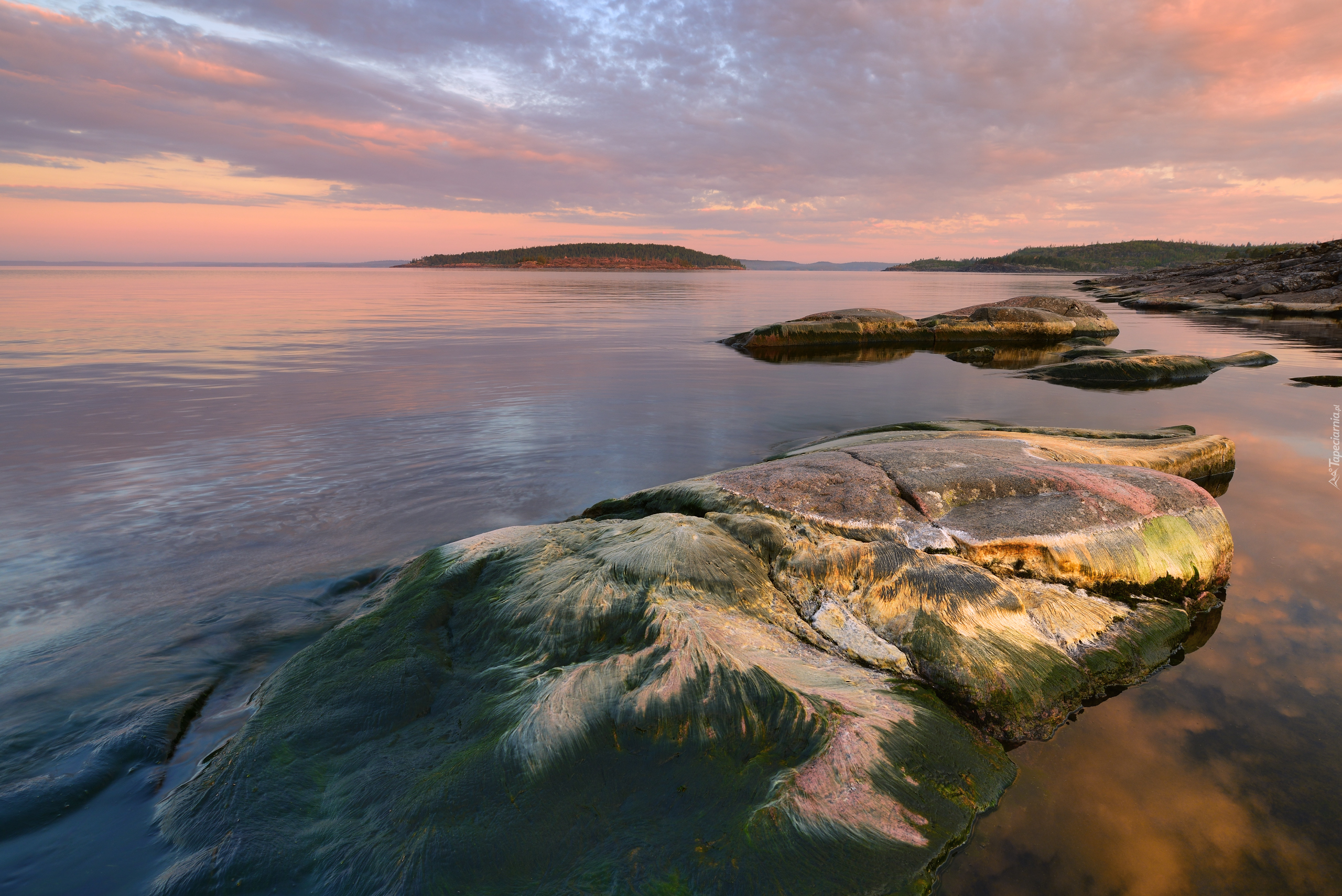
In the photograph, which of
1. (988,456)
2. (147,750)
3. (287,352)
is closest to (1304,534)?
(988,456)

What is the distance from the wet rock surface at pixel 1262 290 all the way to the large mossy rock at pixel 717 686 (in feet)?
113

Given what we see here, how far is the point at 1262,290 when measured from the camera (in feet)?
103

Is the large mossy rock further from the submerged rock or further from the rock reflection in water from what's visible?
the rock reflection in water

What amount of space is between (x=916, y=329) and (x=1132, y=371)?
762 centimetres

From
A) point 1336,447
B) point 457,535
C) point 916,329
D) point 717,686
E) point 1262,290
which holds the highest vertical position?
point 1262,290

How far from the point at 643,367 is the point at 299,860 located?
13861 mm

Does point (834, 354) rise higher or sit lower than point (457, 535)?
higher

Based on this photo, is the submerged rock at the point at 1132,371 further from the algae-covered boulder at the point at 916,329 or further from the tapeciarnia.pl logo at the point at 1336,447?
the algae-covered boulder at the point at 916,329

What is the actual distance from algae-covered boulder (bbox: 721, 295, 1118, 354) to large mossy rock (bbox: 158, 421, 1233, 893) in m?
15.1

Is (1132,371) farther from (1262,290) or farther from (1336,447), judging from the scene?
(1262,290)

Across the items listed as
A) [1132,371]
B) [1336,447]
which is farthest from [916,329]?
[1336,447]

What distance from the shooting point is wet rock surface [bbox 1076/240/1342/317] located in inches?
1097

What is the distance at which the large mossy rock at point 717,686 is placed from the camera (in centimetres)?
228

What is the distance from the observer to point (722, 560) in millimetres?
3752
